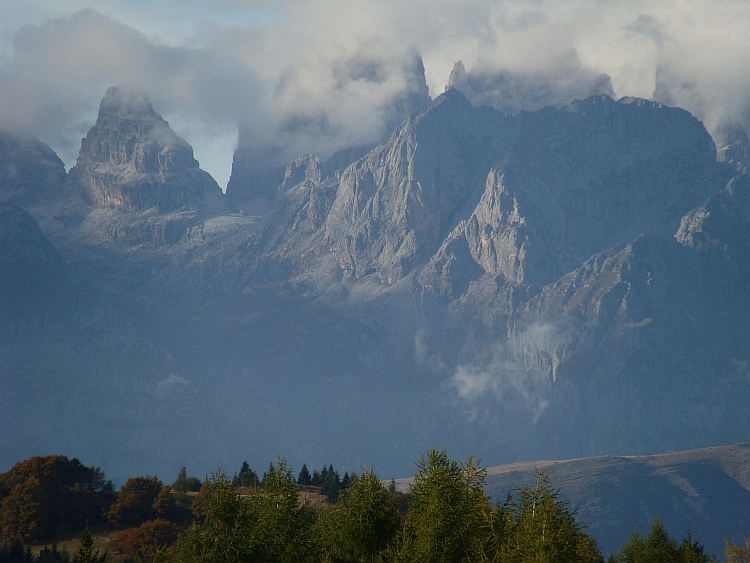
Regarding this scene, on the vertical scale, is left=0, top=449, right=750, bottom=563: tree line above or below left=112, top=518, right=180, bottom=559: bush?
below

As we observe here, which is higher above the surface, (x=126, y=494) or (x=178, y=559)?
(x=126, y=494)

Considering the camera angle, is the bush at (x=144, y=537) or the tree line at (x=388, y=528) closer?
the tree line at (x=388, y=528)

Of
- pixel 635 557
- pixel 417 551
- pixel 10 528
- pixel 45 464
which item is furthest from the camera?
pixel 45 464

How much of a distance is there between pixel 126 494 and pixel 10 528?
1517cm

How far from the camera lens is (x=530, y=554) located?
61156 mm

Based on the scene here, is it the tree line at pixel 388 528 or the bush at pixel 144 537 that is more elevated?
the bush at pixel 144 537

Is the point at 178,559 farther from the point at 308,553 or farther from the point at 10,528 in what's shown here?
the point at 10,528

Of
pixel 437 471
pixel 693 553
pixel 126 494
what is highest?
pixel 126 494

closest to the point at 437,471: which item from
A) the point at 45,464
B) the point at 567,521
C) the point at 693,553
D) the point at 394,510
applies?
the point at 394,510

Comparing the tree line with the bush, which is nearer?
the tree line

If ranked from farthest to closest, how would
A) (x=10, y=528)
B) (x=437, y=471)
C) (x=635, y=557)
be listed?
(x=10, y=528), (x=635, y=557), (x=437, y=471)

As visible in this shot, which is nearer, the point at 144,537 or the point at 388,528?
the point at 388,528

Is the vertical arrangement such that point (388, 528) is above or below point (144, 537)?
below

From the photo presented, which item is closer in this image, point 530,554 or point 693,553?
point 530,554
